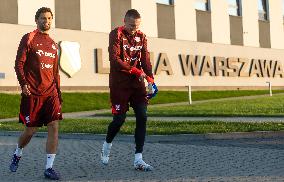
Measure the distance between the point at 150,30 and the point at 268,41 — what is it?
12781mm

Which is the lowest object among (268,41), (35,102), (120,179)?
(120,179)

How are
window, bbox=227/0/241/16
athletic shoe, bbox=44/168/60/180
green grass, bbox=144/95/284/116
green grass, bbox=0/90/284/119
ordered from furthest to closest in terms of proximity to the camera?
window, bbox=227/0/241/16
green grass, bbox=0/90/284/119
green grass, bbox=144/95/284/116
athletic shoe, bbox=44/168/60/180

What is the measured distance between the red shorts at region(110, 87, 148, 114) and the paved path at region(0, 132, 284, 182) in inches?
30.2

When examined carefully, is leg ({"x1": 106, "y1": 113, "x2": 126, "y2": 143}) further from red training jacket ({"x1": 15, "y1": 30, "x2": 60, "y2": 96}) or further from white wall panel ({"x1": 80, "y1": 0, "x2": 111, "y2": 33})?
white wall panel ({"x1": 80, "y1": 0, "x2": 111, "y2": 33})

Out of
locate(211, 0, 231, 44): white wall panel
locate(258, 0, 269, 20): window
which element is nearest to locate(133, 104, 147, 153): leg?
locate(211, 0, 231, 44): white wall panel

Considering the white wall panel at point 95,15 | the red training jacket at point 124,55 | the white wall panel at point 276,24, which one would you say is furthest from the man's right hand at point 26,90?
the white wall panel at point 276,24

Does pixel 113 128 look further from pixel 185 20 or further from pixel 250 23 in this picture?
pixel 250 23

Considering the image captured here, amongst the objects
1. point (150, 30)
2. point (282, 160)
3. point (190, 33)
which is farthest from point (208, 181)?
point (190, 33)

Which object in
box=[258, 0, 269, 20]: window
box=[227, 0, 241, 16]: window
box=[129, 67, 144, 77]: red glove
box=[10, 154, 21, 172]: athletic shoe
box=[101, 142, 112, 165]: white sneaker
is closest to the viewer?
box=[10, 154, 21, 172]: athletic shoe

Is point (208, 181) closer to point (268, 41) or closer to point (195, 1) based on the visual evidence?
point (195, 1)

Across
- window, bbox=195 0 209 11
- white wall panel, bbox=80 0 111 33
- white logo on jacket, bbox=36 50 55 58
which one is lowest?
white logo on jacket, bbox=36 50 55 58

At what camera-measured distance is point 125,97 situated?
6844 millimetres

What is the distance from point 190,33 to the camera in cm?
3753

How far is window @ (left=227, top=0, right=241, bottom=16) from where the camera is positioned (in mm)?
40812
